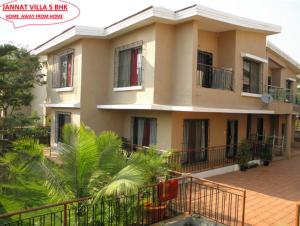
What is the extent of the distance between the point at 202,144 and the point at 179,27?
5460mm

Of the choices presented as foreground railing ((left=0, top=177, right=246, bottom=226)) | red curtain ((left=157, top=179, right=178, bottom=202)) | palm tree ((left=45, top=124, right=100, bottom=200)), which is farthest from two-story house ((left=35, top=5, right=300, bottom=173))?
palm tree ((left=45, top=124, right=100, bottom=200))

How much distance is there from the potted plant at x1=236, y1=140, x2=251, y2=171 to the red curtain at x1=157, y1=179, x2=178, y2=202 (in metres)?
7.12

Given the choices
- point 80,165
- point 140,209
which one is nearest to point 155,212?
point 140,209

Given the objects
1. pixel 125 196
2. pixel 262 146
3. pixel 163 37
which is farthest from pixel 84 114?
A: pixel 262 146

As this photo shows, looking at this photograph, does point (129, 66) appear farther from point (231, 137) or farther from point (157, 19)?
point (231, 137)

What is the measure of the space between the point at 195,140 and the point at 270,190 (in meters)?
4.02

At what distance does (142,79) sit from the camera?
43.3ft

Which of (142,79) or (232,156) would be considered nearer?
(142,79)

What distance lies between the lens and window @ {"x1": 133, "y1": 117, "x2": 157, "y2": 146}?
14034mm

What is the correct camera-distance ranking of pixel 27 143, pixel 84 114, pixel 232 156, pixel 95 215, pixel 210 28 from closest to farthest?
pixel 95 215
pixel 27 143
pixel 210 28
pixel 84 114
pixel 232 156

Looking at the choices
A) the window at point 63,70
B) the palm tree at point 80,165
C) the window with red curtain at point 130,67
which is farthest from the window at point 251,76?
the palm tree at point 80,165

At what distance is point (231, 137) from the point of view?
16297 mm

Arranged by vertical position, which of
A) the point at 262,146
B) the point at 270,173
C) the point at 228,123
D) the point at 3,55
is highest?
the point at 3,55

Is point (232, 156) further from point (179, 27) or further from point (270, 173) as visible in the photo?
point (179, 27)
